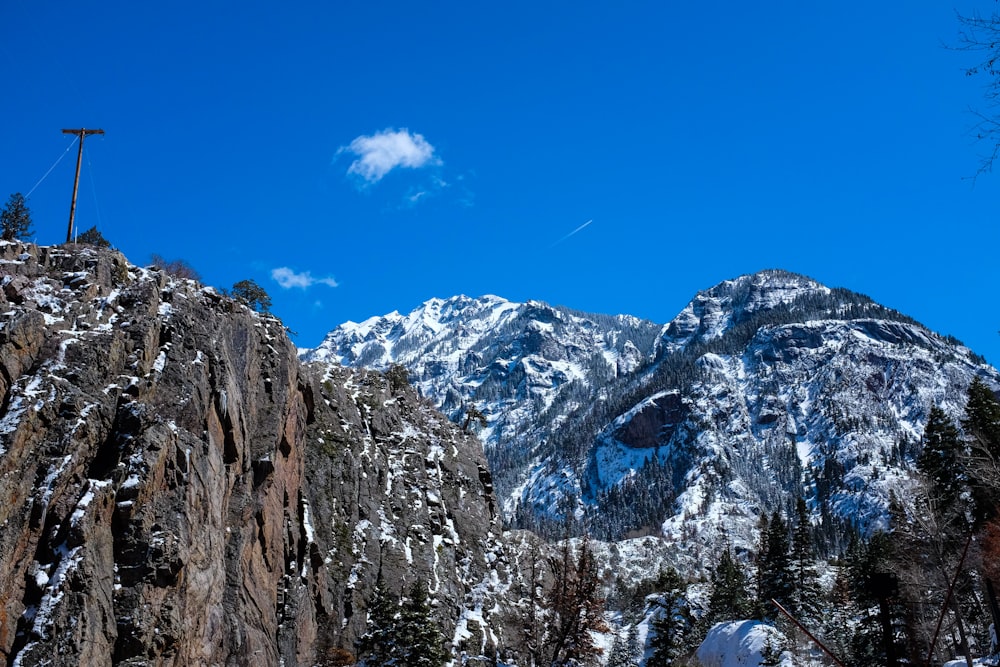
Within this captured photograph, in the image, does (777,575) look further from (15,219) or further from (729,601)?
(15,219)

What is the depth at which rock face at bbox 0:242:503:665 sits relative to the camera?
23.2 meters

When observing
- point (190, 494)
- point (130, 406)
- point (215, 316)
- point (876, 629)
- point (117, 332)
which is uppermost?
point (215, 316)

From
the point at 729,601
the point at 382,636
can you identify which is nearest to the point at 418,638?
the point at 382,636

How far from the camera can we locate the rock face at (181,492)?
2317cm

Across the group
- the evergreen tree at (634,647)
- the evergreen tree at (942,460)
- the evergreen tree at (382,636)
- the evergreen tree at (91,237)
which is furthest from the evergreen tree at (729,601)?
the evergreen tree at (91,237)

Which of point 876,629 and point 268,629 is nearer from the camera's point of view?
point 268,629

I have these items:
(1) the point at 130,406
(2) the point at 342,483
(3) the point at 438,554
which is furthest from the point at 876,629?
(1) the point at 130,406

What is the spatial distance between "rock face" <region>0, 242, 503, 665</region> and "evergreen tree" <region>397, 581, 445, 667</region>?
19.9 ft

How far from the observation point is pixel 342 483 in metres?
42.1

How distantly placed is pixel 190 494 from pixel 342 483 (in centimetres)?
1492

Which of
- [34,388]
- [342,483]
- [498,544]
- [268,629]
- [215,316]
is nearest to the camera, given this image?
[34,388]

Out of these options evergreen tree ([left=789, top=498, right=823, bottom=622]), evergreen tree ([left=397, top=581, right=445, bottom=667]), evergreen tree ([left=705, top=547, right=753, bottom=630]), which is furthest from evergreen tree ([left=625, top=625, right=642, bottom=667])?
evergreen tree ([left=397, top=581, right=445, bottom=667])

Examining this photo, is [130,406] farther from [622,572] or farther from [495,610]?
[622,572]

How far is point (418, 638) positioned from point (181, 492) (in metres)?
11.4
